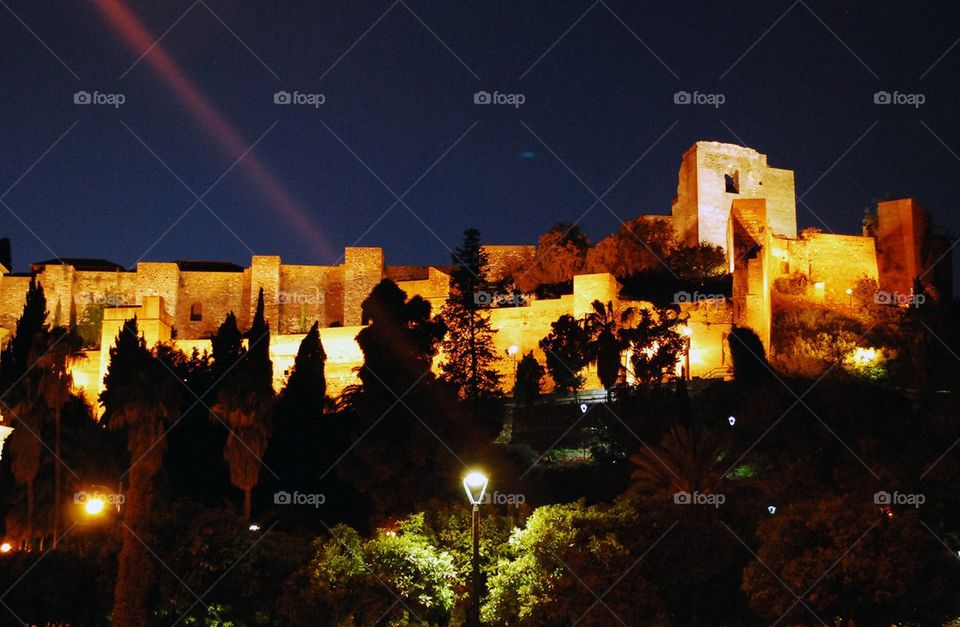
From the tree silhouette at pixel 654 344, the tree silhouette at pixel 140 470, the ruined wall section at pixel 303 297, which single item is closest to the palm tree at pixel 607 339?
the tree silhouette at pixel 654 344

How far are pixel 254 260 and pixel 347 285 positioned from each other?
4.70 m

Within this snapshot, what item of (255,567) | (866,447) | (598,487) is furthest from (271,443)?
(866,447)

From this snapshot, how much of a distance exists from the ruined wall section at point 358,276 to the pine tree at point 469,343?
301 inches

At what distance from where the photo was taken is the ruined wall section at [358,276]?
5305 cm

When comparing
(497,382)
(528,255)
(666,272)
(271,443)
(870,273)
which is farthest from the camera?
(528,255)

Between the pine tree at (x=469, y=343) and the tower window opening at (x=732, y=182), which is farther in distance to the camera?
the tower window opening at (x=732, y=182)

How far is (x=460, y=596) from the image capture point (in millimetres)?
22094

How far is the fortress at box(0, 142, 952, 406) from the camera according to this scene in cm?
4494

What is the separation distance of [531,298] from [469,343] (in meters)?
8.51

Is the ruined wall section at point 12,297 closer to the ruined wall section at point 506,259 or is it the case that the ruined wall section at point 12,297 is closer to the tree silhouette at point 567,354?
the ruined wall section at point 506,259

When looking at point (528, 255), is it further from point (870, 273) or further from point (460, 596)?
point (460, 596)

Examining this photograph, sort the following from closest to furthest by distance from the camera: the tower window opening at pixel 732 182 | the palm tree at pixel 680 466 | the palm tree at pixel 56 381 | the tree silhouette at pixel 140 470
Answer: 1. the tree silhouette at pixel 140 470
2. the palm tree at pixel 680 466
3. the palm tree at pixel 56 381
4. the tower window opening at pixel 732 182

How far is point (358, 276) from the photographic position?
53719mm

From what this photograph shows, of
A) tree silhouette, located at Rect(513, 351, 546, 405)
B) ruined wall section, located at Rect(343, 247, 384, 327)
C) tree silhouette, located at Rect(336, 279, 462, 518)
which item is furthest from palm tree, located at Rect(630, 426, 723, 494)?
ruined wall section, located at Rect(343, 247, 384, 327)
